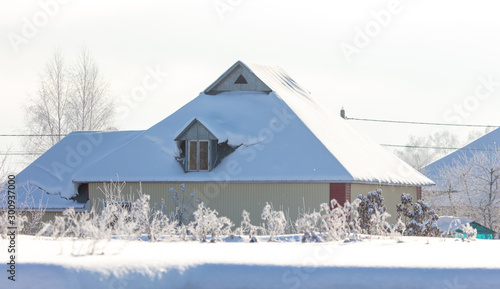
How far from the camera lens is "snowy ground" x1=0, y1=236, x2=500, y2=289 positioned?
36.4 ft

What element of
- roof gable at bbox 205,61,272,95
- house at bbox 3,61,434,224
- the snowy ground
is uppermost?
roof gable at bbox 205,61,272,95

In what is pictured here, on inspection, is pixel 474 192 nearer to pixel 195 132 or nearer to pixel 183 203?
pixel 195 132

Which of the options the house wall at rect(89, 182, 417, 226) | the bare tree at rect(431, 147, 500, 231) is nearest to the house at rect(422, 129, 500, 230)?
the bare tree at rect(431, 147, 500, 231)

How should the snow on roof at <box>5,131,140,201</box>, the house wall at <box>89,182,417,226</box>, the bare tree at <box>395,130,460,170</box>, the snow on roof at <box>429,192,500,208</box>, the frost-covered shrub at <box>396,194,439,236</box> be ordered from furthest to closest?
1. the bare tree at <box>395,130,460,170</box>
2. the snow on roof at <box>429,192,500,208</box>
3. the snow on roof at <box>5,131,140,201</box>
4. the house wall at <box>89,182,417,226</box>
5. the frost-covered shrub at <box>396,194,439,236</box>

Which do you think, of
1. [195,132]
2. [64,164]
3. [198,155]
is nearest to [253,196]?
[198,155]

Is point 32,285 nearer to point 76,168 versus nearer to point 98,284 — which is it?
point 98,284

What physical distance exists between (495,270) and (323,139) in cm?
1715

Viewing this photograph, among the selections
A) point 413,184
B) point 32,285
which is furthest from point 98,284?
point 413,184

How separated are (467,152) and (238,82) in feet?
95.8

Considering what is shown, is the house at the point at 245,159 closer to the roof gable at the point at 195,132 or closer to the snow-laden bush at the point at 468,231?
the roof gable at the point at 195,132

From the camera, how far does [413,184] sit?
3231 cm

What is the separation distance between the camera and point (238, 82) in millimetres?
32062

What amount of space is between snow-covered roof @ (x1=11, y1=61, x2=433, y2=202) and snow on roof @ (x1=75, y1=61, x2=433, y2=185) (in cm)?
3

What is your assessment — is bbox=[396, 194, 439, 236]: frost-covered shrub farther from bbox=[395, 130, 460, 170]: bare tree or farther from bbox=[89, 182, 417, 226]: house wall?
bbox=[395, 130, 460, 170]: bare tree
